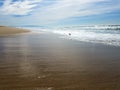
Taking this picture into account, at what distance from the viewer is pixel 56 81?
156 inches

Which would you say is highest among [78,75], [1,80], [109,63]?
[1,80]

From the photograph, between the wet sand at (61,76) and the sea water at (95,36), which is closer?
the wet sand at (61,76)

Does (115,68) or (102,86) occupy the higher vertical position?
(102,86)

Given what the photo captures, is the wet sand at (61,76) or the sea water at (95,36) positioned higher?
the wet sand at (61,76)

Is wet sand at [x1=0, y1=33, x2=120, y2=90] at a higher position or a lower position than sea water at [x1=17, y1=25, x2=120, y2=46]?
higher

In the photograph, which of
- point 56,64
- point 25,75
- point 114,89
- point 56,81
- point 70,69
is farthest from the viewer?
point 56,64

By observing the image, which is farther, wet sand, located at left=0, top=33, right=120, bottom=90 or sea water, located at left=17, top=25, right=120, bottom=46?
sea water, located at left=17, top=25, right=120, bottom=46

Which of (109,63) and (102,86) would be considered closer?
(102,86)

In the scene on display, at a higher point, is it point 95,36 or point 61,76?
point 61,76

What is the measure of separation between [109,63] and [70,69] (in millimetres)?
1456

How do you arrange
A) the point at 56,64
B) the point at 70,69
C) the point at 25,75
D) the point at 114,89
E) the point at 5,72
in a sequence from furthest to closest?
1. the point at 56,64
2. the point at 70,69
3. the point at 5,72
4. the point at 25,75
5. the point at 114,89

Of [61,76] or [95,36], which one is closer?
[61,76]

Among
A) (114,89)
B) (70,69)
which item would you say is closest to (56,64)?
(70,69)

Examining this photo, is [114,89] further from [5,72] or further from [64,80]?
[5,72]
